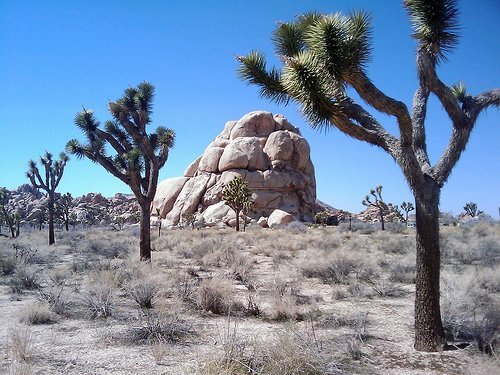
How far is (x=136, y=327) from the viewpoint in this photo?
18.8ft

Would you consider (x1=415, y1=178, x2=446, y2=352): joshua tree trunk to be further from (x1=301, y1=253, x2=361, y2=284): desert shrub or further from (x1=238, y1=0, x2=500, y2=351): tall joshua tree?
(x1=301, y1=253, x2=361, y2=284): desert shrub

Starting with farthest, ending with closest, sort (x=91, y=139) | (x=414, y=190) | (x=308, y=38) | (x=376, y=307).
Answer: (x=91, y=139), (x=376, y=307), (x=308, y=38), (x=414, y=190)

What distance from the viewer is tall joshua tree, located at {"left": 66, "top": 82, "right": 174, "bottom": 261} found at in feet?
44.2

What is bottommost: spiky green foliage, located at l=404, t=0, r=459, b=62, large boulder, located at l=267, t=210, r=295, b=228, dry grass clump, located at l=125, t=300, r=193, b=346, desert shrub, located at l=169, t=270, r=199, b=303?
dry grass clump, located at l=125, t=300, r=193, b=346

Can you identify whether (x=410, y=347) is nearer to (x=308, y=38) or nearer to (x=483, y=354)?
(x=483, y=354)

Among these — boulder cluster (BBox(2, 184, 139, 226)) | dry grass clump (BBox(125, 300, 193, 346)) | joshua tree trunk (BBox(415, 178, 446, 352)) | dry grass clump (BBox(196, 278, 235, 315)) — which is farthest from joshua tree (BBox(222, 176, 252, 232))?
boulder cluster (BBox(2, 184, 139, 226))

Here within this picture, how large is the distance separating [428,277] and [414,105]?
2390 mm

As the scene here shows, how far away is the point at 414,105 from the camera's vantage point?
221 inches

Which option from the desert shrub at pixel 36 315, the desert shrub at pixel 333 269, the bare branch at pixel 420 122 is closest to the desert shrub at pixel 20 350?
the desert shrub at pixel 36 315

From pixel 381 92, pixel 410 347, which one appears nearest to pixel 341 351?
pixel 410 347

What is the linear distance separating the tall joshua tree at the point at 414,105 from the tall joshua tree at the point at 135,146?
8664 mm

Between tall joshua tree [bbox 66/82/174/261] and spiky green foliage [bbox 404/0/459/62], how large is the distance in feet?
32.0

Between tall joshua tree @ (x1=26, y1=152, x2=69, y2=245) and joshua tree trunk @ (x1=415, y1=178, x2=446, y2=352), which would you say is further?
tall joshua tree @ (x1=26, y1=152, x2=69, y2=245)

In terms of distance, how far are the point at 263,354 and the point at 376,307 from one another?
4372 millimetres
